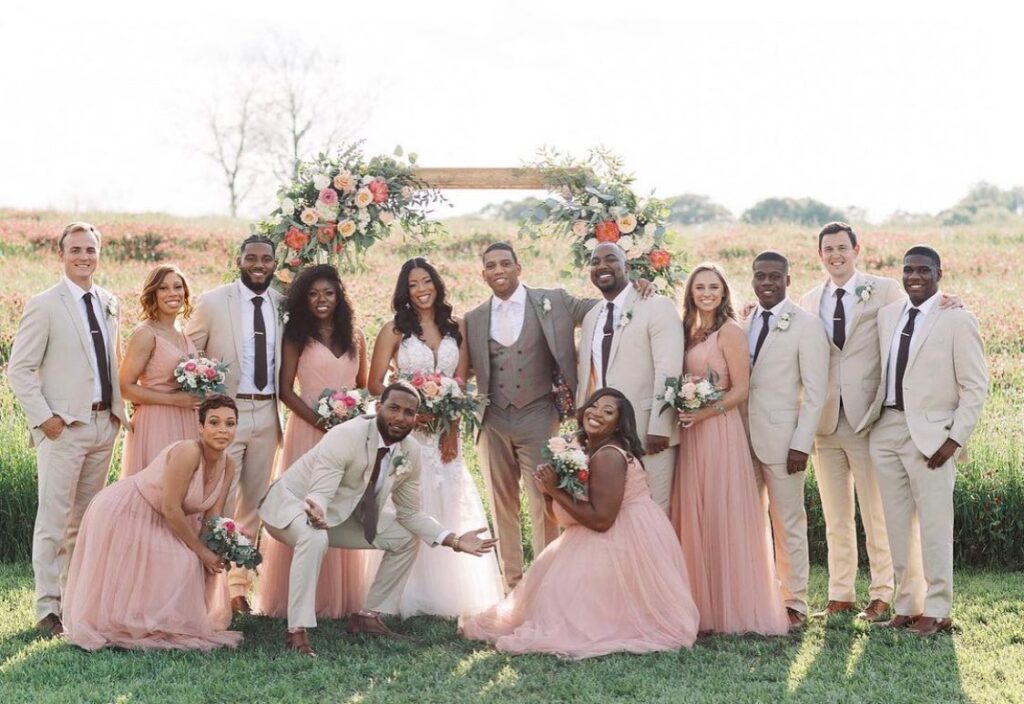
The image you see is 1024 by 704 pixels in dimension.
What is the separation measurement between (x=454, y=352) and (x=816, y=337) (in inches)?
95.9

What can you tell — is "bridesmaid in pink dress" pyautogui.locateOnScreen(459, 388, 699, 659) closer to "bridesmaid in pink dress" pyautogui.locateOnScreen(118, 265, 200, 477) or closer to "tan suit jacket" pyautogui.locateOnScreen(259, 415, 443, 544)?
"tan suit jacket" pyautogui.locateOnScreen(259, 415, 443, 544)

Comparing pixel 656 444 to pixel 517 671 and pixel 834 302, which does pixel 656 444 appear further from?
pixel 517 671

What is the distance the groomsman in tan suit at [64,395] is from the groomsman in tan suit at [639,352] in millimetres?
3187

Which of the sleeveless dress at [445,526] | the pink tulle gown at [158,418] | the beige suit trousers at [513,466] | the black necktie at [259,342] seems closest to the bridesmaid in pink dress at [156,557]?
the pink tulle gown at [158,418]

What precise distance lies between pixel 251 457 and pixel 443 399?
134cm

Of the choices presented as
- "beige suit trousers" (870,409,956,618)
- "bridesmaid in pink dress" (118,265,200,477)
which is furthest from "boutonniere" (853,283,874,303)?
"bridesmaid in pink dress" (118,265,200,477)

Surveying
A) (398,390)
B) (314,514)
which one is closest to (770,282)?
(398,390)

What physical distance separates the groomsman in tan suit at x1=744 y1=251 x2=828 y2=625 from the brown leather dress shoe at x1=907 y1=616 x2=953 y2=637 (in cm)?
71

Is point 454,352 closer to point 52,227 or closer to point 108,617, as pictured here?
point 108,617

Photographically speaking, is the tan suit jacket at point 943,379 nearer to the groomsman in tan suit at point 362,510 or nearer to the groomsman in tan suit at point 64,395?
the groomsman in tan suit at point 362,510

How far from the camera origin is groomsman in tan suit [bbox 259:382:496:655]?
748 cm

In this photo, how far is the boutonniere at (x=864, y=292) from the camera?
26.9 ft

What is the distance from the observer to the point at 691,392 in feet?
25.5

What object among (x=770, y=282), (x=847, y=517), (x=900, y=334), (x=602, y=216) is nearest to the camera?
(x=900, y=334)
